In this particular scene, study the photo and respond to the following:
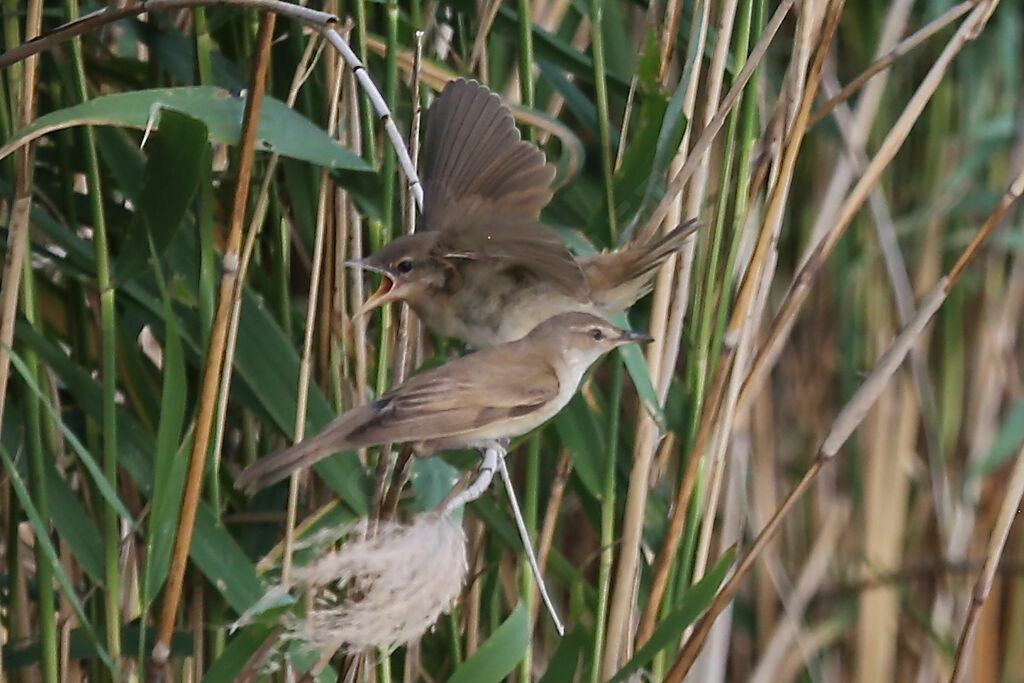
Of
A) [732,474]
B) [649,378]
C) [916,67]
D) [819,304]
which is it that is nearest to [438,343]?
[649,378]

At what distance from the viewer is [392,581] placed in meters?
0.69

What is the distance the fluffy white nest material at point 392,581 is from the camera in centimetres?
68

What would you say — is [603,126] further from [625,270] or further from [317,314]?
[317,314]

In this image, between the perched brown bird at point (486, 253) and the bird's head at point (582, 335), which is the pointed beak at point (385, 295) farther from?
the bird's head at point (582, 335)

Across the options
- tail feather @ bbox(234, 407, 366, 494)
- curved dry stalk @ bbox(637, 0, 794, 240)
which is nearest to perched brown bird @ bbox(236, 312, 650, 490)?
tail feather @ bbox(234, 407, 366, 494)

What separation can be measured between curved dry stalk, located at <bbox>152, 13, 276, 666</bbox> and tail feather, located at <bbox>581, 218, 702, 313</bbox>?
0.31 m

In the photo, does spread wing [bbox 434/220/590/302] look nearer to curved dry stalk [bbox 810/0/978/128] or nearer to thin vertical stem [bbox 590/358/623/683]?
thin vertical stem [bbox 590/358/623/683]

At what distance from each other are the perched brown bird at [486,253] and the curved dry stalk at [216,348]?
11 cm

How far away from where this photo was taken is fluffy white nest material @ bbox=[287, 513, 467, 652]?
0.68 metres

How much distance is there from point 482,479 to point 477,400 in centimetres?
11

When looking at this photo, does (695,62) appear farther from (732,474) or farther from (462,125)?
(732,474)

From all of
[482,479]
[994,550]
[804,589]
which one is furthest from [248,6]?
[804,589]

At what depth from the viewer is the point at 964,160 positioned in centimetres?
163

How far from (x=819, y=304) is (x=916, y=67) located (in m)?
0.36
